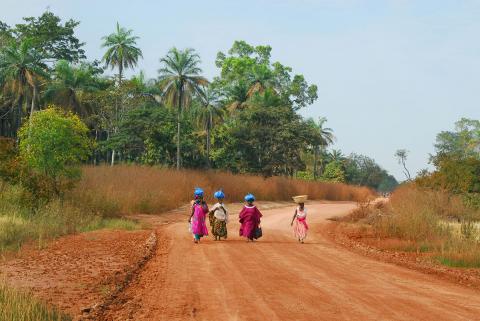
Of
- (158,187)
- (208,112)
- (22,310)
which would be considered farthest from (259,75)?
(22,310)

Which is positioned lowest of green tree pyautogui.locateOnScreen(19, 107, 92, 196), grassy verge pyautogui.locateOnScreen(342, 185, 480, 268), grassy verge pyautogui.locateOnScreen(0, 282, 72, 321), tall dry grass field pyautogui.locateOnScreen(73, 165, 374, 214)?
grassy verge pyautogui.locateOnScreen(0, 282, 72, 321)

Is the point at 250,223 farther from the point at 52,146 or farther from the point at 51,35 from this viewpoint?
the point at 51,35

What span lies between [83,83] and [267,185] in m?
22.6

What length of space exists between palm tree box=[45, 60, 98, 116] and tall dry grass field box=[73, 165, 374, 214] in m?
20.0

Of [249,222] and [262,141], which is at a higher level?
[262,141]

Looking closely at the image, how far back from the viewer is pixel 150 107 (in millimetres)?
53500

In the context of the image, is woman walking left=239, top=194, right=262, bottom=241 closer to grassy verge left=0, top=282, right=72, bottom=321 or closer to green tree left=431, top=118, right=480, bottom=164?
grassy verge left=0, top=282, right=72, bottom=321

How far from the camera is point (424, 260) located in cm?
1557

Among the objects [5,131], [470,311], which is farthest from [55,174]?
[5,131]

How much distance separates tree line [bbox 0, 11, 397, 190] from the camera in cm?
4931

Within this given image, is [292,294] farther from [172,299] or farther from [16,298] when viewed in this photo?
[16,298]

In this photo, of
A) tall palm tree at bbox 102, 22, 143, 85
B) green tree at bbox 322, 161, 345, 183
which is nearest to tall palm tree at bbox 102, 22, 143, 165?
tall palm tree at bbox 102, 22, 143, 85

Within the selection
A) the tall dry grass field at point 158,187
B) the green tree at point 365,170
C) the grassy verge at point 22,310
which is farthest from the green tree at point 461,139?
the grassy verge at point 22,310

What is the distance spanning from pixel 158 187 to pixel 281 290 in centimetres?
2523
